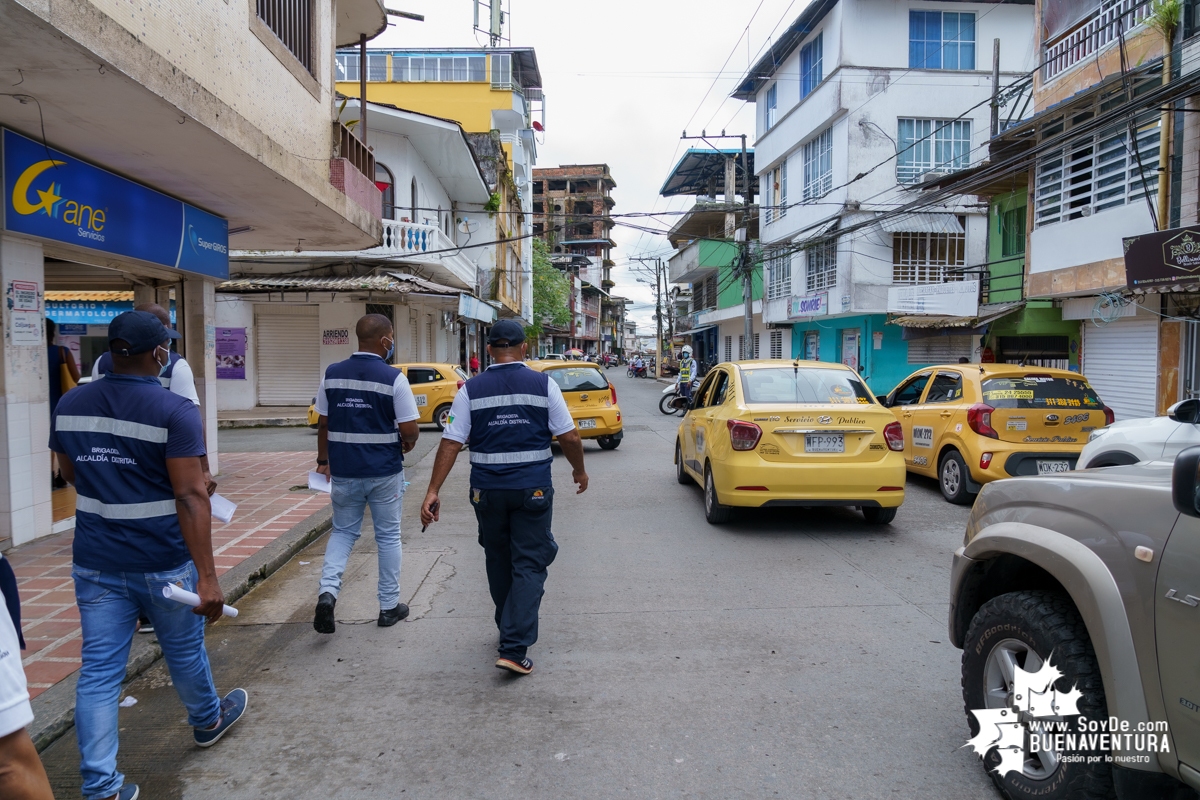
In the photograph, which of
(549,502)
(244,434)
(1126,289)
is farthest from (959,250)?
(549,502)

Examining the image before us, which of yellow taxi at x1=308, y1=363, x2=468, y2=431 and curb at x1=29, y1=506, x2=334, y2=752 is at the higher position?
yellow taxi at x1=308, y1=363, x2=468, y2=431

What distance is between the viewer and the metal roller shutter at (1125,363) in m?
13.7

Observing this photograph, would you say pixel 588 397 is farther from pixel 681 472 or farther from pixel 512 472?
pixel 512 472

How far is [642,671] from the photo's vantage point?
412 cm

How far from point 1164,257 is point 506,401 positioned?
10.9 metres

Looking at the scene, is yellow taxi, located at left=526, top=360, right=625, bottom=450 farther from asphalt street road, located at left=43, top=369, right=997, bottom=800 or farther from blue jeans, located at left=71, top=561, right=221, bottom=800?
blue jeans, located at left=71, top=561, right=221, bottom=800

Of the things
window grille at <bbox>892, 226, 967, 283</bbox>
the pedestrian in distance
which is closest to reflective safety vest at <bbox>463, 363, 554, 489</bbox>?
the pedestrian in distance

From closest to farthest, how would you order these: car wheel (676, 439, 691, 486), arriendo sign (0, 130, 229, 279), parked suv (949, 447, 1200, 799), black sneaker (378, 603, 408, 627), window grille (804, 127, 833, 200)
Answer: parked suv (949, 447, 1200, 799) → black sneaker (378, 603, 408, 627) → arriendo sign (0, 130, 229, 279) → car wheel (676, 439, 691, 486) → window grille (804, 127, 833, 200)

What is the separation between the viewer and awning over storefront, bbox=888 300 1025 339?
18.5 meters

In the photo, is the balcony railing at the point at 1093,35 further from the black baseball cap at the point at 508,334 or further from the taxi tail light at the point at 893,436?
the black baseball cap at the point at 508,334

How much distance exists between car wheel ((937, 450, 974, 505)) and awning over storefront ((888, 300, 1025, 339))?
33.2 feet

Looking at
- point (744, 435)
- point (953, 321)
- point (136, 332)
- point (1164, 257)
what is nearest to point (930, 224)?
point (953, 321)

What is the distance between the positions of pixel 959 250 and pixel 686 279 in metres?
23.3

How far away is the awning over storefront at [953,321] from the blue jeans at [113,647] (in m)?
18.2
